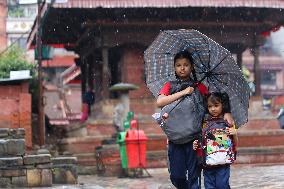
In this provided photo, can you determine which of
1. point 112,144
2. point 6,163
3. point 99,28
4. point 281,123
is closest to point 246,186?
point 6,163

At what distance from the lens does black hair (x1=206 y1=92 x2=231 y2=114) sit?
224 inches

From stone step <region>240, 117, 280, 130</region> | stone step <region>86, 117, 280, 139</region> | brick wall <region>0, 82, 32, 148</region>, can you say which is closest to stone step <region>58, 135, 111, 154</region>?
stone step <region>86, 117, 280, 139</region>

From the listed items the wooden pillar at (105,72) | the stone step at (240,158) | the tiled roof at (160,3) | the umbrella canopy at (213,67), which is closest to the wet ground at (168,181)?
the stone step at (240,158)

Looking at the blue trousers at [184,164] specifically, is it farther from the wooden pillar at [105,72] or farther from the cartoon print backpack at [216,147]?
the wooden pillar at [105,72]

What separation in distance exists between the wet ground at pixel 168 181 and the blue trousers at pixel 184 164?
3441 millimetres

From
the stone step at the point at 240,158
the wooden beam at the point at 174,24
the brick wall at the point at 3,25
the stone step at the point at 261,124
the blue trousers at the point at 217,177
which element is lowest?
the stone step at the point at 240,158

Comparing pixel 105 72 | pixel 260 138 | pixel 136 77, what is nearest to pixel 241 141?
pixel 260 138

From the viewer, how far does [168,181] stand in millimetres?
11258

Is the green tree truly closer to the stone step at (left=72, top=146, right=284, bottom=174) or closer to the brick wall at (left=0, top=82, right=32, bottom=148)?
the stone step at (left=72, top=146, right=284, bottom=174)

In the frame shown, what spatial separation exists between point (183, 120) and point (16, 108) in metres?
8.43

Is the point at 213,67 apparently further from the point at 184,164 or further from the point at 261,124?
the point at 261,124

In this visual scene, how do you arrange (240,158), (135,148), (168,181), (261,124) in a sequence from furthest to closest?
(261,124) → (240,158) → (135,148) → (168,181)

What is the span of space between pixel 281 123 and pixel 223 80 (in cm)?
1171

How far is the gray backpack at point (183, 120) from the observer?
5566 millimetres
